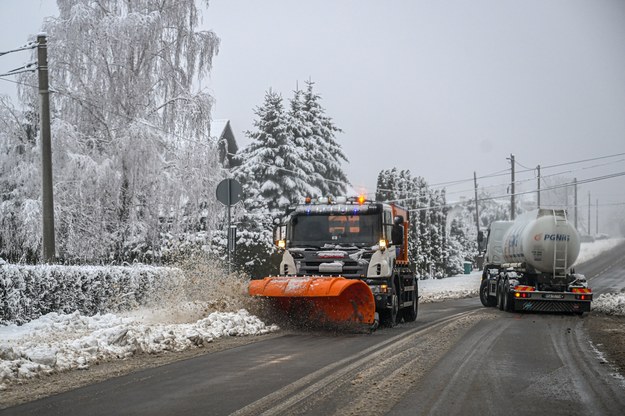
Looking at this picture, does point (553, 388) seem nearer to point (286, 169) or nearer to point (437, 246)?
point (286, 169)

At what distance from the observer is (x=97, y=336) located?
11312 mm

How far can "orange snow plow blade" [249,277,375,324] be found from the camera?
44.7ft

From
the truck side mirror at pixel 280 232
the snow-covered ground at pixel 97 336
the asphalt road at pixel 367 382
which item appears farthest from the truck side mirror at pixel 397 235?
the snow-covered ground at pixel 97 336

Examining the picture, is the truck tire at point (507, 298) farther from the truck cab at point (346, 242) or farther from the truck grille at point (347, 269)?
the truck grille at point (347, 269)

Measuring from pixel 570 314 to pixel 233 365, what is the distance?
1599 cm

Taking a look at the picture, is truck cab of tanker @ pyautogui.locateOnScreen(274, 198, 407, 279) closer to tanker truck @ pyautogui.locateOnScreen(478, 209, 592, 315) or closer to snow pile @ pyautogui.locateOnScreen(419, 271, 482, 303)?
tanker truck @ pyautogui.locateOnScreen(478, 209, 592, 315)

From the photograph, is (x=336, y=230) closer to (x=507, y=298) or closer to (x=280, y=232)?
(x=280, y=232)

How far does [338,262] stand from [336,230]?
2.89ft

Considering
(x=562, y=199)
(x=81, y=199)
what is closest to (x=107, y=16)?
(x=81, y=199)

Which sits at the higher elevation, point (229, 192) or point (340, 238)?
point (229, 192)

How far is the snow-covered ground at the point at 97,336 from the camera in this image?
9242 mm

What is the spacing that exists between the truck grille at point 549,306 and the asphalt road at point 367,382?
917cm

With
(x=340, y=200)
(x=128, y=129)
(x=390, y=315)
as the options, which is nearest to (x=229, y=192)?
(x=340, y=200)

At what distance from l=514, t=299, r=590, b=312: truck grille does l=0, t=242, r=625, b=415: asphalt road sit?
361 inches
